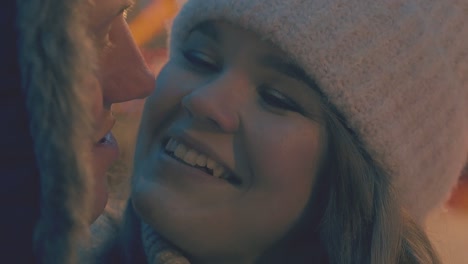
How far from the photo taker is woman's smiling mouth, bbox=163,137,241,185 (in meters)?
0.96

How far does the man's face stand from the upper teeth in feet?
0.57

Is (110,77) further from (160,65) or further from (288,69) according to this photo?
(160,65)

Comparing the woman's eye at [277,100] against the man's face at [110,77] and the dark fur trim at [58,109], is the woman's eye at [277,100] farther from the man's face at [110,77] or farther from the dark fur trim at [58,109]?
the dark fur trim at [58,109]

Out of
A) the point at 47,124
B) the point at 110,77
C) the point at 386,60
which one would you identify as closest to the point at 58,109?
the point at 47,124

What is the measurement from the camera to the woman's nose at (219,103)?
3.05 ft

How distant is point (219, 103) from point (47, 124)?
356 millimetres

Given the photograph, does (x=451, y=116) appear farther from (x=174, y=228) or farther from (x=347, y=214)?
(x=174, y=228)

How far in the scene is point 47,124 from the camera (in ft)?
2.04

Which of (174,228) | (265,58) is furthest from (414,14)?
(174,228)

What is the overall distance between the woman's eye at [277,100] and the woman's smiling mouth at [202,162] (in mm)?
124

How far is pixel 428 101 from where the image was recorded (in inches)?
41.0

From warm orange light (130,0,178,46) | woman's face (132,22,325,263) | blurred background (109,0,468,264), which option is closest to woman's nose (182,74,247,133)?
woman's face (132,22,325,263)

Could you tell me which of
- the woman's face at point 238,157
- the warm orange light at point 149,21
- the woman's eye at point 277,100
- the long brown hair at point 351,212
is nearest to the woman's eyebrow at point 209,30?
the woman's face at point 238,157

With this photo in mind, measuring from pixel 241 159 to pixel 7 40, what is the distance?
0.43 meters
